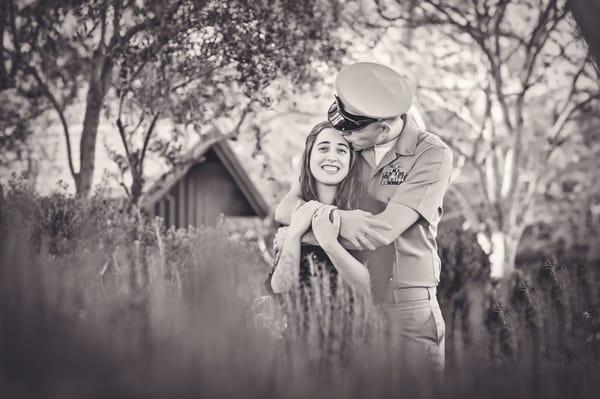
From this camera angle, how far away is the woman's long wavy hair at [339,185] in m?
3.87

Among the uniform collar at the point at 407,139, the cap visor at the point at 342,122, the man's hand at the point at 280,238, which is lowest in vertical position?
the man's hand at the point at 280,238

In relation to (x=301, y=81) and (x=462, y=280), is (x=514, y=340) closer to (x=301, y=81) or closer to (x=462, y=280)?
(x=301, y=81)

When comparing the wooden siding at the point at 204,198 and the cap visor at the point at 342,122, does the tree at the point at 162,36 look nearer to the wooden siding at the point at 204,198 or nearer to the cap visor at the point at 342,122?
the cap visor at the point at 342,122

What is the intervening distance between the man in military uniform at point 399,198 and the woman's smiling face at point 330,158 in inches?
2.5

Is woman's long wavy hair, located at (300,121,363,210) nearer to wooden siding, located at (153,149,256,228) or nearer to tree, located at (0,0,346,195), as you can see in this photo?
tree, located at (0,0,346,195)

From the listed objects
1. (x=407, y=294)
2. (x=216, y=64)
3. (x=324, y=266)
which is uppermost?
(x=216, y=64)

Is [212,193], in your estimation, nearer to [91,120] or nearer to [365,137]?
[91,120]

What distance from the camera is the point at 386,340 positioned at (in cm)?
316

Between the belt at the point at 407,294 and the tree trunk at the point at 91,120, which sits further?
the tree trunk at the point at 91,120

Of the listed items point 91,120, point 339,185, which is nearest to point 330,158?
point 339,185

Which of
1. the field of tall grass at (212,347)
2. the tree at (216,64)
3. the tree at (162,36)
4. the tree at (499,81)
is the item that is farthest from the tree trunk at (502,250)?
the field of tall grass at (212,347)

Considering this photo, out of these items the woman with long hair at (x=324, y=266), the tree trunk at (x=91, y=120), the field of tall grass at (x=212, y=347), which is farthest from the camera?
the tree trunk at (x=91, y=120)

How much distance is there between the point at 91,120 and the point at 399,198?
5124 millimetres

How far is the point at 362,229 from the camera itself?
3.48 meters
